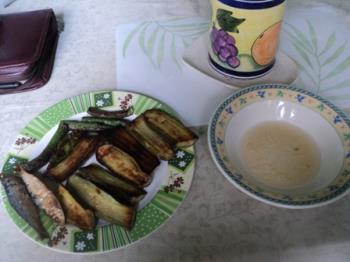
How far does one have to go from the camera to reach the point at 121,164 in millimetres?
403

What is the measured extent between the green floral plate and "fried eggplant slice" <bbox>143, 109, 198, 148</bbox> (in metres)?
0.01

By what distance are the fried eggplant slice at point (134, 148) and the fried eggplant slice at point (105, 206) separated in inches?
→ 2.2

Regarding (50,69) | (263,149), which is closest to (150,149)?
(263,149)

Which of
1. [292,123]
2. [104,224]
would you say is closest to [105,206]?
[104,224]

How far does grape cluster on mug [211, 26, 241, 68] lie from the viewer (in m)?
0.47

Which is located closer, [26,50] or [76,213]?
[76,213]

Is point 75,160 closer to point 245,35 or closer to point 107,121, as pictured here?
point 107,121

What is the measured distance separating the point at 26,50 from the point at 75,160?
0.21 metres

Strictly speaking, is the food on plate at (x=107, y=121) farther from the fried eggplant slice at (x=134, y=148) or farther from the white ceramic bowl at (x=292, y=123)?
the white ceramic bowl at (x=292, y=123)

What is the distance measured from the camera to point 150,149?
16.6 inches

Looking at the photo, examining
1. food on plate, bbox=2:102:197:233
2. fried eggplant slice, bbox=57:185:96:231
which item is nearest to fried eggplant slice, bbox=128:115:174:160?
food on plate, bbox=2:102:197:233

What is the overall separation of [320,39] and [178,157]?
362mm

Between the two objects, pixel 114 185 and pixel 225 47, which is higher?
pixel 225 47

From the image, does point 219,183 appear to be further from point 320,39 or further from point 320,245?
point 320,39
